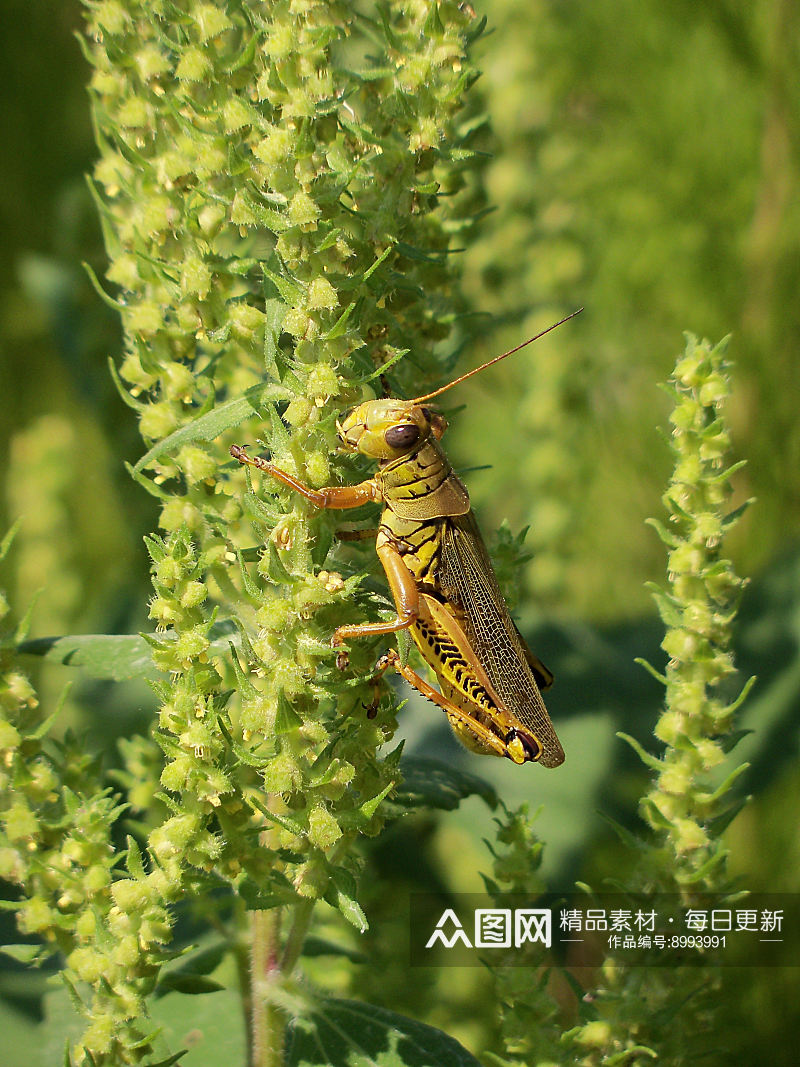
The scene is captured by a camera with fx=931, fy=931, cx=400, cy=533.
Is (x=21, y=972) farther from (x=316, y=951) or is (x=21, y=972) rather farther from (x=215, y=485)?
(x=215, y=485)

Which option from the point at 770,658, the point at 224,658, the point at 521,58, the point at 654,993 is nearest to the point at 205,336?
the point at 224,658

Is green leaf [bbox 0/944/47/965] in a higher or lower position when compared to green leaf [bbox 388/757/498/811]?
lower

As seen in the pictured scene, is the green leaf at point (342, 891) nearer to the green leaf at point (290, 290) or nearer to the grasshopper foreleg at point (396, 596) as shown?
the grasshopper foreleg at point (396, 596)

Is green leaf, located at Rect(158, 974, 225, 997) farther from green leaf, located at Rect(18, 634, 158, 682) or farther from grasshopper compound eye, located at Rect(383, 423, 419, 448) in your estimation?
grasshopper compound eye, located at Rect(383, 423, 419, 448)

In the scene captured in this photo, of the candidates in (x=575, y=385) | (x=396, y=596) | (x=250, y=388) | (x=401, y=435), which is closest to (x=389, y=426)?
(x=401, y=435)

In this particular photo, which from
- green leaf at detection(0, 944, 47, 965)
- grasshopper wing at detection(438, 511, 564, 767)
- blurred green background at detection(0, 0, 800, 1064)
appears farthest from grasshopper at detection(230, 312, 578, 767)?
green leaf at detection(0, 944, 47, 965)

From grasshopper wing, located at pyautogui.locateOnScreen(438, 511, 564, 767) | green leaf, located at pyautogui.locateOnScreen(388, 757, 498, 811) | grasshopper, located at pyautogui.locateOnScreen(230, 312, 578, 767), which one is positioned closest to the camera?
green leaf, located at pyautogui.locateOnScreen(388, 757, 498, 811)

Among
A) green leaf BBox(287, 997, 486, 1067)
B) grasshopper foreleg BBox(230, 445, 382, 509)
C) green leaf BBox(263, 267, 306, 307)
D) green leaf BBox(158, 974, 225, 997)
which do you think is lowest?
green leaf BBox(287, 997, 486, 1067)
